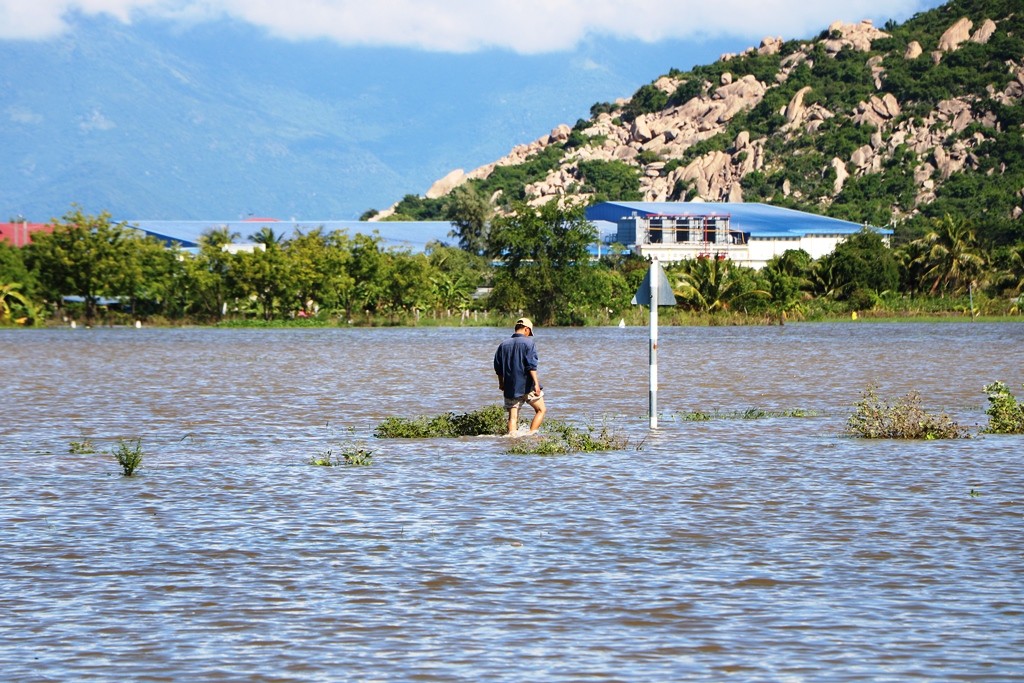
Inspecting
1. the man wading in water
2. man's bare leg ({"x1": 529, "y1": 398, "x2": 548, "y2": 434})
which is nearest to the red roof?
man's bare leg ({"x1": 529, "y1": 398, "x2": 548, "y2": 434})

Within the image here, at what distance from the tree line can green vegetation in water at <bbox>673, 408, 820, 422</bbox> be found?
6759cm

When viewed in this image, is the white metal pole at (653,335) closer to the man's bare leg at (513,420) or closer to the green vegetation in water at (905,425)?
the man's bare leg at (513,420)

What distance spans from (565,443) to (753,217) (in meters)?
133

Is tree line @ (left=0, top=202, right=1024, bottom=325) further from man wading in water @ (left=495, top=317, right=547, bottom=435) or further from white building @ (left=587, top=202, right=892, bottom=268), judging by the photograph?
man wading in water @ (left=495, top=317, right=547, bottom=435)

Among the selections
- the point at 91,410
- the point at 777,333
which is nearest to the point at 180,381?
the point at 91,410

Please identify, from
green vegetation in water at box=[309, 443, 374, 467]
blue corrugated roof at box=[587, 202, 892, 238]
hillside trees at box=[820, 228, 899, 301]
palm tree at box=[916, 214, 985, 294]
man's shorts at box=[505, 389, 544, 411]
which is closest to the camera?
green vegetation in water at box=[309, 443, 374, 467]

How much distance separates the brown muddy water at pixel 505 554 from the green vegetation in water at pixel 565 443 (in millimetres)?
375

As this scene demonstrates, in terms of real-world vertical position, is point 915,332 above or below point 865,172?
below

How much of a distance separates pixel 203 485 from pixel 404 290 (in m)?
84.6

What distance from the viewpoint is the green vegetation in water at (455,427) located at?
76.2 feet

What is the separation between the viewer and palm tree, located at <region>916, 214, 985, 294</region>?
10656 cm

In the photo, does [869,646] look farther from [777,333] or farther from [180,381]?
[777,333]

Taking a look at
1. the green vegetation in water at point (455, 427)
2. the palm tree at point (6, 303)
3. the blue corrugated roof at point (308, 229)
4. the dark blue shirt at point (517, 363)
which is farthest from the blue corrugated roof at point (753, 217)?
the dark blue shirt at point (517, 363)

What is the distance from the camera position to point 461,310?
10906cm
